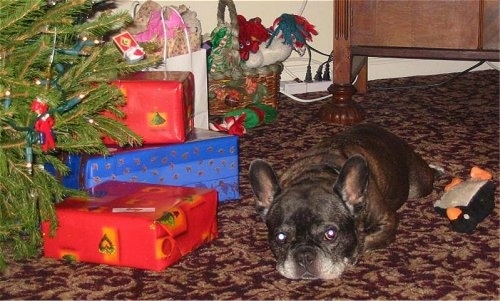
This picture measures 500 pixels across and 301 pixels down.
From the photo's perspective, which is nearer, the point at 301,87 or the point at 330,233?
the point at 330,233

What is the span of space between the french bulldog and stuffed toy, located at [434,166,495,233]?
0.17 m

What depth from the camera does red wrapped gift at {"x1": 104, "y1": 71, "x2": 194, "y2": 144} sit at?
8.28ft

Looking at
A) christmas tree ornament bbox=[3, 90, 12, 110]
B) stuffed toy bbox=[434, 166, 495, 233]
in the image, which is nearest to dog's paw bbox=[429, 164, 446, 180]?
stuffed toy bbox=[434, 166, 495, 233]

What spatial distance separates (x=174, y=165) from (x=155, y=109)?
18cm

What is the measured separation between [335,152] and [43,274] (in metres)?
0.88

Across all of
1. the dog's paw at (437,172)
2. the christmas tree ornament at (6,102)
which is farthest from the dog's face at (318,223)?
the dog's paw at (437,172)

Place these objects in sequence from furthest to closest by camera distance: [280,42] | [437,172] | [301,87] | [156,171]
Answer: [301,87]
[280,42]
[437,172]
[156,171]

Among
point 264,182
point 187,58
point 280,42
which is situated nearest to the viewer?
point 264,182

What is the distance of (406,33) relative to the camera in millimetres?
3566

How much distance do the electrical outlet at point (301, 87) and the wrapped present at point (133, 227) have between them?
2253mm

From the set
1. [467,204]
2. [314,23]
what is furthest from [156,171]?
[314,23]

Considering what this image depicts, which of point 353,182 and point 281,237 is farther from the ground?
point 353,182

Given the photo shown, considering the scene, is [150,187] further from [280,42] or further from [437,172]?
[280,42]

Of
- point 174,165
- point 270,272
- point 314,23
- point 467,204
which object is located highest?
point 314,23
